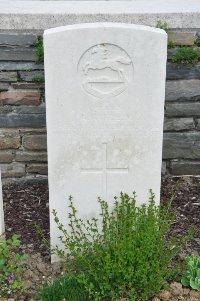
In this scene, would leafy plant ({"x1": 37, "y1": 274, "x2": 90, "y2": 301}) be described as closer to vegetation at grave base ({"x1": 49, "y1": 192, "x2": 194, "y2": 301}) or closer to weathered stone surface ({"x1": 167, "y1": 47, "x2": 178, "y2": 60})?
vegetation at grave base ({"x1": 49, "y1": 192, "x2": 194, "y2": 301})

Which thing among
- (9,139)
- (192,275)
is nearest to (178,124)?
(9,139)

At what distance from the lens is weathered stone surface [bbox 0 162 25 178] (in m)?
4.26

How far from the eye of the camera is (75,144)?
122 inches

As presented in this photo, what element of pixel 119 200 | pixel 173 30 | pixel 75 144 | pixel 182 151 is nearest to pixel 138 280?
pixel 119 200

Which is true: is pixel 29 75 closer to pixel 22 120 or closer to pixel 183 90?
pixel 22 120

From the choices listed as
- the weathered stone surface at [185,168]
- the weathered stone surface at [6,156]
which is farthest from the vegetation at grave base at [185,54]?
the weathered stone surface at [6,156]

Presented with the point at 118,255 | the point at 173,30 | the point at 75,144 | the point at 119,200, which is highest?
the point at 173,30

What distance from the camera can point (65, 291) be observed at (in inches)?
116

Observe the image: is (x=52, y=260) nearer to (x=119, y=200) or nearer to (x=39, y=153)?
(x=119, y=200)

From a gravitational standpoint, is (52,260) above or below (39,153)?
below

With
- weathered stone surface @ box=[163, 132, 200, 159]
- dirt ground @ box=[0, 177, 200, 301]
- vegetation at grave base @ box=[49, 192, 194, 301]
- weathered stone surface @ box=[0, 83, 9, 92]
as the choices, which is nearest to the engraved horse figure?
vegetation at grave base @ box=[49, 192, 194, 301]

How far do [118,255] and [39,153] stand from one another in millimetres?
1577

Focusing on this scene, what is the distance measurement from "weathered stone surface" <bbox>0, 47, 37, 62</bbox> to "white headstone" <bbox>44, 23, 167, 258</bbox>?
104 cm

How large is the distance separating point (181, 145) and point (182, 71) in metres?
0.59
